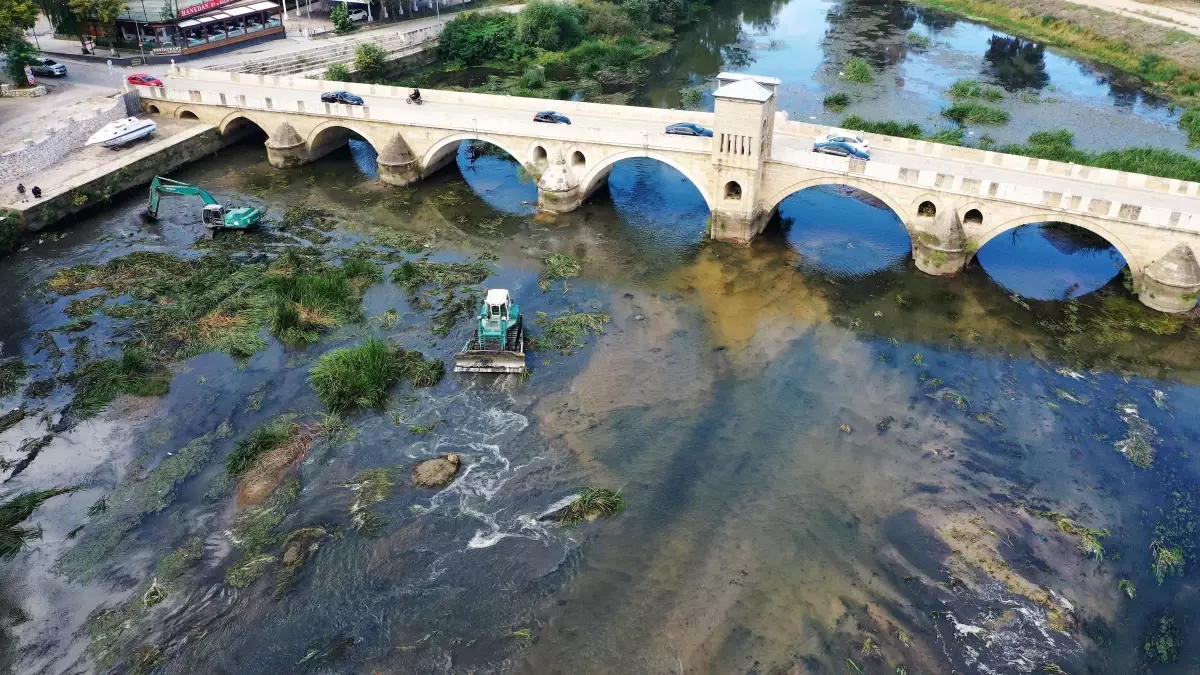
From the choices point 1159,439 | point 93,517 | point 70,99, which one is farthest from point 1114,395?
point 70,99

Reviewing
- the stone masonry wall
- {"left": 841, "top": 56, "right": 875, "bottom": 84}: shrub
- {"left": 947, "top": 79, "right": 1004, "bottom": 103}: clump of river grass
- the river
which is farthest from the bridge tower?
the stone masonry wall

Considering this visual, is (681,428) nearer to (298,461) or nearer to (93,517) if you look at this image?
(298,461)

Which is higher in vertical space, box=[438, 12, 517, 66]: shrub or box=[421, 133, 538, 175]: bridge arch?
box=[438, 12, 517, 66]: shrub

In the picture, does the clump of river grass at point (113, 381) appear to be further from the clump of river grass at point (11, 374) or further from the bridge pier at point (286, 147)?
the bridge pier at point (286, 147)

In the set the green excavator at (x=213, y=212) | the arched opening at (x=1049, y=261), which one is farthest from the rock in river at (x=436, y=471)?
the arched opening at (x=1049, y=261)

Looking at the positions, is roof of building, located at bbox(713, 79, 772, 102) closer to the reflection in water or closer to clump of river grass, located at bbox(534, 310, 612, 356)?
clump of river grass, located at bbox(534, 310, 612, 356)
